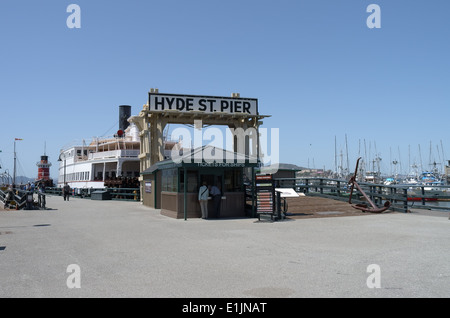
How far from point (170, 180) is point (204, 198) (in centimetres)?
233

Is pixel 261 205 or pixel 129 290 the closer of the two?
pixel 129 290

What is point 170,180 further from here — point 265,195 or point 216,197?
point 265,195

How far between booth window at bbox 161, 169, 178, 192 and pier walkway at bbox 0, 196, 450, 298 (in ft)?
11.4

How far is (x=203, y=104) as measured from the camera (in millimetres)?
27719

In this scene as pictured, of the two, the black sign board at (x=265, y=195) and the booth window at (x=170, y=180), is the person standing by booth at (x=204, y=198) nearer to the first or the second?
the booth window at (x=170, y=180)

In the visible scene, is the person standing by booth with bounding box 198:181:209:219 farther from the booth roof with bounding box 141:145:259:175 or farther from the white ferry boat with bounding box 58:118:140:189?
the white ferry boat with bounding box 58:118:140:189

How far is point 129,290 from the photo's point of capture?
20.2 feet

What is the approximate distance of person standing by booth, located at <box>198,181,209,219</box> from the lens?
16859 mm

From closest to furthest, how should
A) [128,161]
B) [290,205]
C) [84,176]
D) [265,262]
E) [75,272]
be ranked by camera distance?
[75,272]
[265,262]
[290,205]
[128,161]
[84,176]

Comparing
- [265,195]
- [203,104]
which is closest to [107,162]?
[203,104]

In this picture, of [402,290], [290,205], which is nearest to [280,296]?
[402,290]

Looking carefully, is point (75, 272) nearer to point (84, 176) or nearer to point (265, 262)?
point (265, 262)
